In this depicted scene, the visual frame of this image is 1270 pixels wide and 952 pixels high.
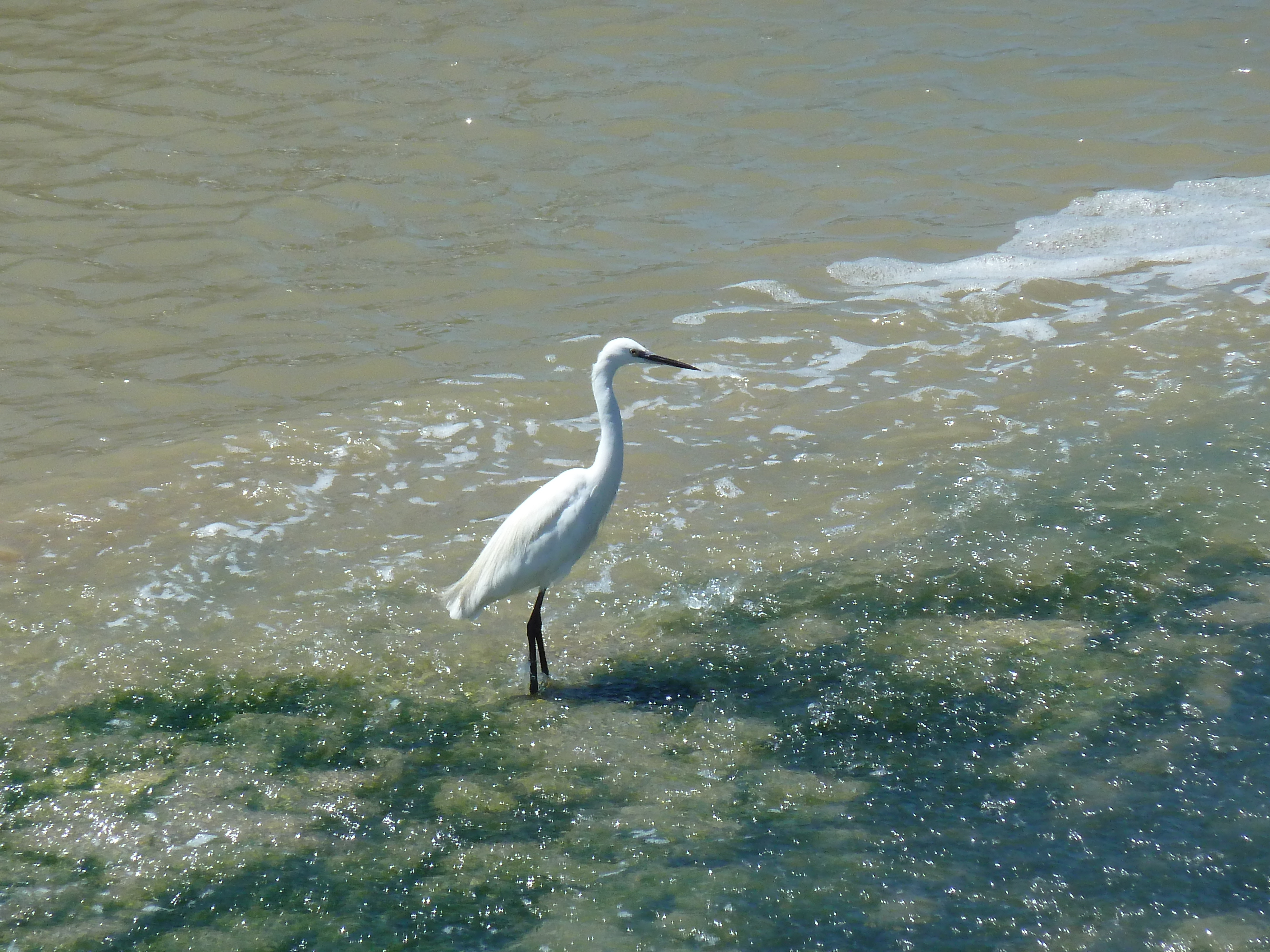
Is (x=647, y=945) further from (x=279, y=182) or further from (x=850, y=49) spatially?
(x=850, y=49)

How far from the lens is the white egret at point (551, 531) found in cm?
425

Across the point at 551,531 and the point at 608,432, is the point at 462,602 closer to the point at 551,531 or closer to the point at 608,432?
the point at 551,531

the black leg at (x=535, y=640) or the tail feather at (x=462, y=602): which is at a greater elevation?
the tail feather at (x=462, y=602)

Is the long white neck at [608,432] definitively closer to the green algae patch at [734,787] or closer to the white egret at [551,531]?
the white egret at [551,531]

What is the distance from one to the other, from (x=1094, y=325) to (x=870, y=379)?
150cm

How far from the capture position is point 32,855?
3377 mm

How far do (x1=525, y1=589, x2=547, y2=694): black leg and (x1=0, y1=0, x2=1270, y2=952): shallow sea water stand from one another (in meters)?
0.11

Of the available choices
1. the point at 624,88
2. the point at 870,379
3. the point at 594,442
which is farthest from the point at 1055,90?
the point at 594,442

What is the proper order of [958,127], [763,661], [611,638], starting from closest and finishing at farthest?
[763,661] → [611,638] → [958,127]

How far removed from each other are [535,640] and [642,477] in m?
1.63

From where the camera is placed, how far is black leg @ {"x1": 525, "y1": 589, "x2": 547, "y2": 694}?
4.19 metres

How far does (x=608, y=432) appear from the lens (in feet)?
14.4

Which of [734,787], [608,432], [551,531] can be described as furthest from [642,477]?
[734,787]

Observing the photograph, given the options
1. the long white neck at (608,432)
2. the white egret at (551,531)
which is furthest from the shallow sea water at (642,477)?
the long white neck at (608,432)
